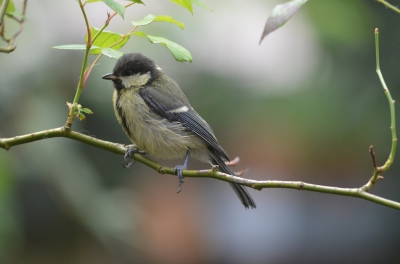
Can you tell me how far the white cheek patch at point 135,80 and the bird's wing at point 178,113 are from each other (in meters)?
0.05

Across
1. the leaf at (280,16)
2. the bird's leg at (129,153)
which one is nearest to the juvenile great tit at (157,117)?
the bird's leg at (129,153)

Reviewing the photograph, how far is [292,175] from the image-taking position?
530cm

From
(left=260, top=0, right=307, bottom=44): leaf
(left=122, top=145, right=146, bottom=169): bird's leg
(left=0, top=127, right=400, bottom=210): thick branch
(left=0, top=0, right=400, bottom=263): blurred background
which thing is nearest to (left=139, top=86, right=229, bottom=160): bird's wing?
(left=122, top=145, right=146, bottom=169): bird's leg

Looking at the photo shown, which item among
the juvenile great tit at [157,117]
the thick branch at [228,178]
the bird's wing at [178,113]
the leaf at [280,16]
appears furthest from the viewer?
the bird's wing at [178,113]

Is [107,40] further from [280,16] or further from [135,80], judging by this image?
[135,80]

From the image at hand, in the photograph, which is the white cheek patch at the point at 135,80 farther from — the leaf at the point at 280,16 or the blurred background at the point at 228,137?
the leaf at the point at 280,16

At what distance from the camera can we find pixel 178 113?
247cm

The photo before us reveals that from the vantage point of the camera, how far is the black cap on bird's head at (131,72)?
2.42m

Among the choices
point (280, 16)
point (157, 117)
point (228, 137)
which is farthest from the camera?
point (228, 137)

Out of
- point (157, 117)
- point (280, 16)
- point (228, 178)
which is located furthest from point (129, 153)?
point (280, 16)

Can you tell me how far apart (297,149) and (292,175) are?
327 millimetres

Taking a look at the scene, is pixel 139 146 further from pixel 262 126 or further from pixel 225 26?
pixel 262 126

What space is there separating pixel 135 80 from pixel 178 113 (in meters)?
0.27

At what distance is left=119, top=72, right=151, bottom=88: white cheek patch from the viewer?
243 centimetres
